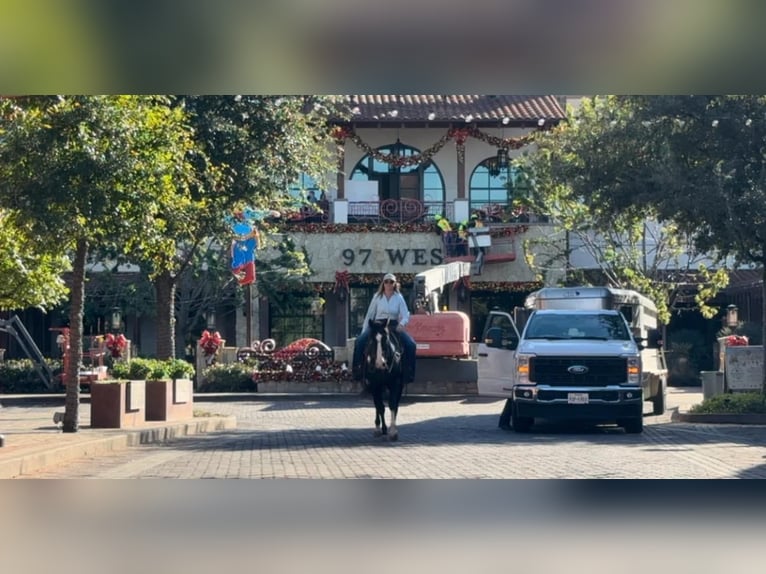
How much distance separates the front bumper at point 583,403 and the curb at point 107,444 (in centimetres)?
577

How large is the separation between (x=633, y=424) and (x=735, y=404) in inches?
150

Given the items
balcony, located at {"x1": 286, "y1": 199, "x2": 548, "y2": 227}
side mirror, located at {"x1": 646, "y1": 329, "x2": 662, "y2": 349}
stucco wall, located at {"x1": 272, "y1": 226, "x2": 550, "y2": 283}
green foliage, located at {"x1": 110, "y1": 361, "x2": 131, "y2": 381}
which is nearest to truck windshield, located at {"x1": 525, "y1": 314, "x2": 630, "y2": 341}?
side mirror, located at {"x1": 646, "y1": 329, "x2": 662, "y2": 349}

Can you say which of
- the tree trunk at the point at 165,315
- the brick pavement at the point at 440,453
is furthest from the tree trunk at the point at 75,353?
the tree trunk at the point at 165,315

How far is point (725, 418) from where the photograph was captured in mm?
22734

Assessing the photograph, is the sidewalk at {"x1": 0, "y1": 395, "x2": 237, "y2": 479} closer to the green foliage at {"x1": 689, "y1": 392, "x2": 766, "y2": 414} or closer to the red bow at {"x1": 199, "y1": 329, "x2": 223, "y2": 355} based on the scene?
the green foliage at {"x1": 689, "y1": 392, "x2": 766, "y2": 414}

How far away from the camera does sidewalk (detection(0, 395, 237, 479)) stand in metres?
14.4

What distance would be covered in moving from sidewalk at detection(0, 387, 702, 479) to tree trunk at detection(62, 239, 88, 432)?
0.30 meters

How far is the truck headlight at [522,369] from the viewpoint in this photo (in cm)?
1998

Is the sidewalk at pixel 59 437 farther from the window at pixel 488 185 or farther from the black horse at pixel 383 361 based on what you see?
the window at pixel 488 185
